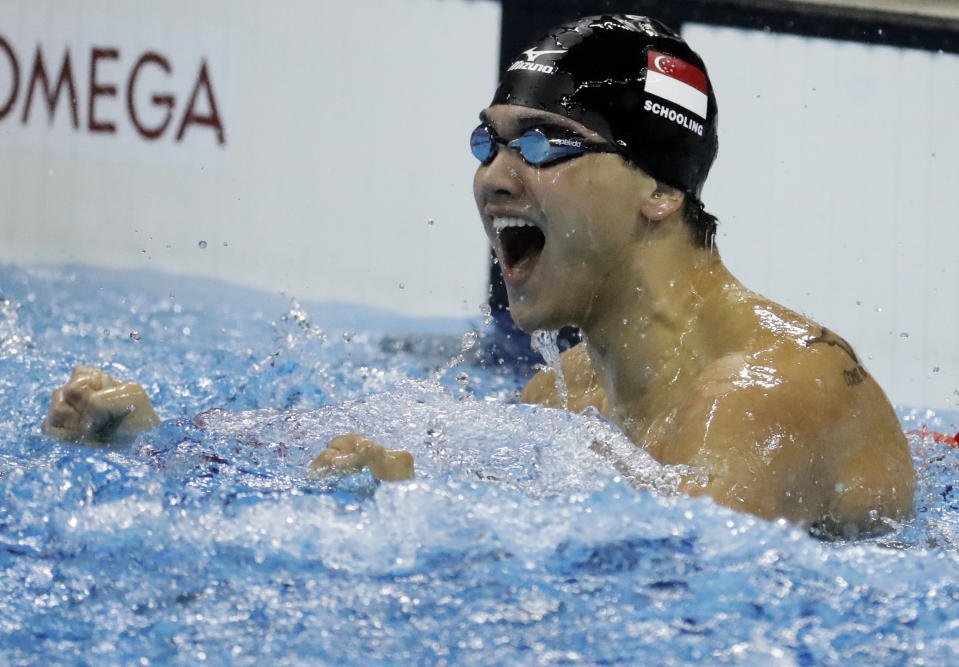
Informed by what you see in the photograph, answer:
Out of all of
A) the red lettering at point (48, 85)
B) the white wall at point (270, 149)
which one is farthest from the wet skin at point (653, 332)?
the red lettering at point (48, 85)

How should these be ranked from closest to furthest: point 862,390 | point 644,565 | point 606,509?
point 644,565 → point 606,509 → point 862,390

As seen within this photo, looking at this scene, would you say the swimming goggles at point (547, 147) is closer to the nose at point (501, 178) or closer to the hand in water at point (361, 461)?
the nose at point (501, 178)

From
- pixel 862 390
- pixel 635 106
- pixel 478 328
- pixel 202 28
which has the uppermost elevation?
pixel 202 28

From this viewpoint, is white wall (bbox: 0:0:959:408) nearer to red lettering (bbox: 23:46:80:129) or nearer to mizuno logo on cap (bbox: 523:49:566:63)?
red lettering (bbox: 23:46:80:129)

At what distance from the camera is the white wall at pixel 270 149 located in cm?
470

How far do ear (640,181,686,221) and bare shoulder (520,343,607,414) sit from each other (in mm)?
460

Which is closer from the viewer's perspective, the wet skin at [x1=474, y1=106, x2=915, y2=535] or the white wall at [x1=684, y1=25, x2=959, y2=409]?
the wet skin at [x1=474, y1=106, x2=915, y2=535]

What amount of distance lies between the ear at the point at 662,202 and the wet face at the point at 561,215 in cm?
1

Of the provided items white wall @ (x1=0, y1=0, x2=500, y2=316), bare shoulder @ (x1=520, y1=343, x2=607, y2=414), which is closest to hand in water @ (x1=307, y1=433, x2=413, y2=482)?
bare shoulder @ (x1=520, y1=343, x2=607, y2=414)

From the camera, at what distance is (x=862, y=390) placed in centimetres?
189

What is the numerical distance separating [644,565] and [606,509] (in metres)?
0.12

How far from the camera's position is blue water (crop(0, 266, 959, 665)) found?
1.25m

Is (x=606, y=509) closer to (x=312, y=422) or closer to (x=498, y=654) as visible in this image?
(x=498, y=654)

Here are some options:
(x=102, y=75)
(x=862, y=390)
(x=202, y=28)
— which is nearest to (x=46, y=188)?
(x=102, y=75)
